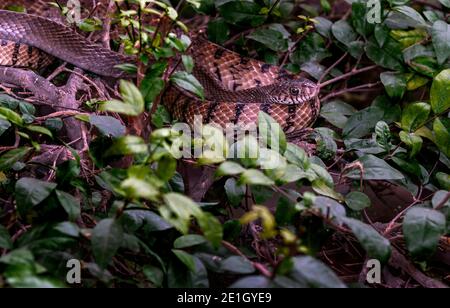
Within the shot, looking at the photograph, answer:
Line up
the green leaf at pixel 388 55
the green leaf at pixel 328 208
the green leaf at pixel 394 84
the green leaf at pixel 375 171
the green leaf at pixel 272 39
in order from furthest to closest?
the green leaf at pixel 272 39 → the green leaf at pixel 388 55 → the green leaf at pixel 394 84 → the green leaf at pixel 375 171 → the green leaf at pixel 328 208

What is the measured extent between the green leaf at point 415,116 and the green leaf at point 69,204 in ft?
6.12

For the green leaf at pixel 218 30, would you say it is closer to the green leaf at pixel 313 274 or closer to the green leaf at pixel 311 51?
the green leaf at pixel 311 51

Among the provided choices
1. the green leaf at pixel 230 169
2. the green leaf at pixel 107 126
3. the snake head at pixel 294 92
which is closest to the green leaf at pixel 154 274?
the green leaf at pixel 230 169

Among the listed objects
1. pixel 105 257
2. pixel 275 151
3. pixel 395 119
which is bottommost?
pixel 395 119

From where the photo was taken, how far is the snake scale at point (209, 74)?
3.62m

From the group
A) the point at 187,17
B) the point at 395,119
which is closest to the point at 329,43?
the point at 395,119

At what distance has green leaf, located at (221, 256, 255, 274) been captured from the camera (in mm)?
2145

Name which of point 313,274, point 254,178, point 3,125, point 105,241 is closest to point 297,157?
point 254,178

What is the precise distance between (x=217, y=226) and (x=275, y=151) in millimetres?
489

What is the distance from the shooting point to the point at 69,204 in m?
2.30

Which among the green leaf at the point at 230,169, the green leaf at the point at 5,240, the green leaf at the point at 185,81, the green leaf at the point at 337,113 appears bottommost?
the green leaf at the point at 337,113

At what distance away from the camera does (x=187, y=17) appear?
5.00 m
